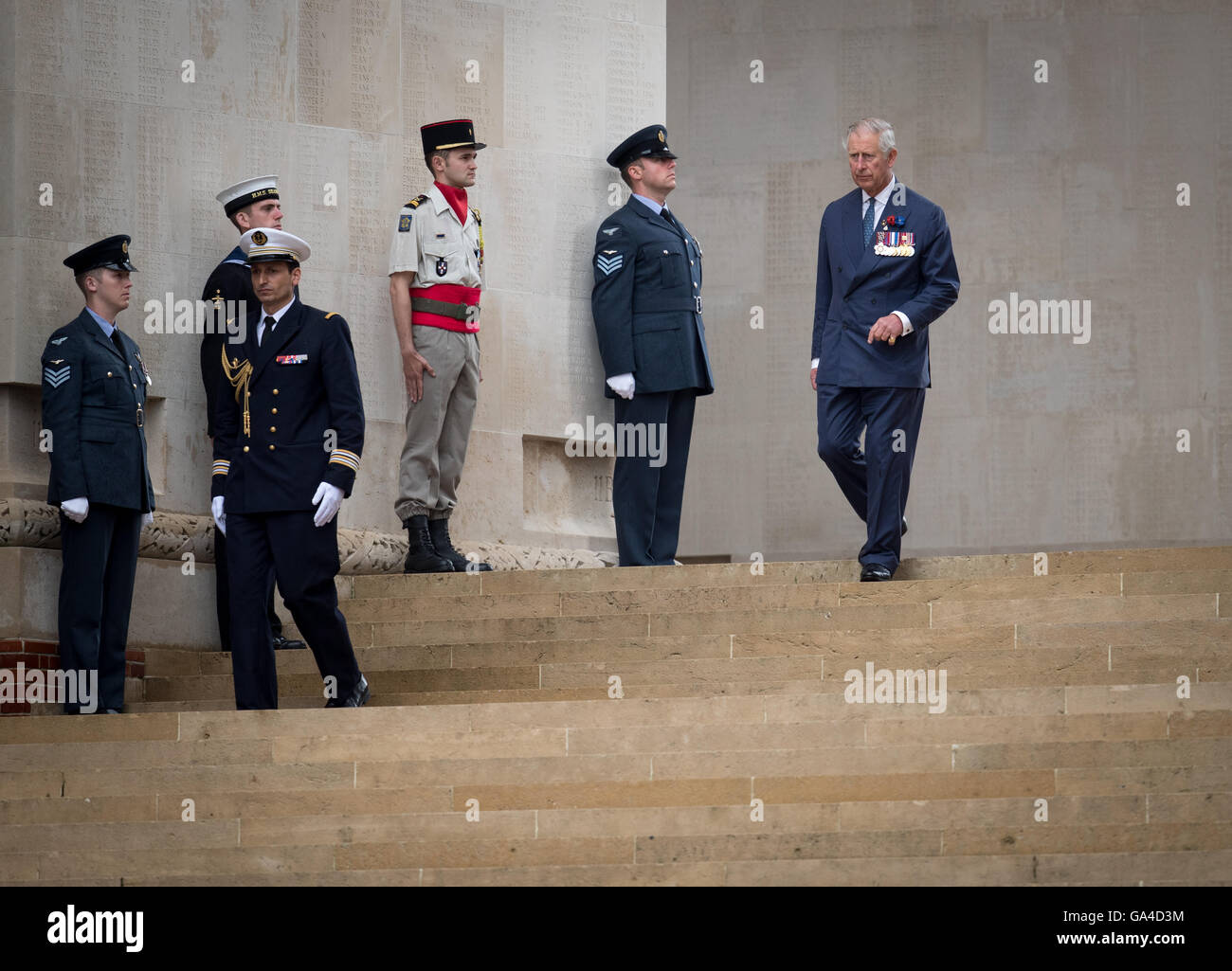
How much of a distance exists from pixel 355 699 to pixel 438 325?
301 cm

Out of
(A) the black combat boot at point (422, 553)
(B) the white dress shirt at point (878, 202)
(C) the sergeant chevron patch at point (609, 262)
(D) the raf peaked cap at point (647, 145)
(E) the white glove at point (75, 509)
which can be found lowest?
(A) the black combat boot at point (422, 553)

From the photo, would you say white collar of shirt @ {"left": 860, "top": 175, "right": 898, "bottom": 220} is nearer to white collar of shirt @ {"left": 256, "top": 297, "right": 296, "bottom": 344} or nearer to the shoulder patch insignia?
white collar of shirt @ {"left": 256, "top": 297, "right": 296, "bottom": 344}

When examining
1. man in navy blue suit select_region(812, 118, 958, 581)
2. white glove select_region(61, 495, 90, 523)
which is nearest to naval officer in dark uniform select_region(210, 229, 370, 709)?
white glove select_region(61, 495, 90, 523)

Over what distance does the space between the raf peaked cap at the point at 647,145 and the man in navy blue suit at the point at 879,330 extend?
184cm

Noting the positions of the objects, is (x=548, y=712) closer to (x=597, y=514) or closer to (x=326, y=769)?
(x=326, y=769)

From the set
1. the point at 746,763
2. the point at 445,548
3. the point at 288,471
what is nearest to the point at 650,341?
the point at 445,548

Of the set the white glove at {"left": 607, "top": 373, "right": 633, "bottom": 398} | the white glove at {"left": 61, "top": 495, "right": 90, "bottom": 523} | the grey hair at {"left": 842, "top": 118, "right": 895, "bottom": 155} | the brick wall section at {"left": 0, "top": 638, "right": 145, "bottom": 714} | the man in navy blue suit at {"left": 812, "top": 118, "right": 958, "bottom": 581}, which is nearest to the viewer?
the white glove at {"left": 61, "top": 495, "right": 90, "bottom": 523}

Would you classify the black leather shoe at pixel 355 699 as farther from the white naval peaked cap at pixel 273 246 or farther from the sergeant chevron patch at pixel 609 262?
the sergeant chevron patch at pixel 609 262

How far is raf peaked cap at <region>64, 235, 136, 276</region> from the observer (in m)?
8.98

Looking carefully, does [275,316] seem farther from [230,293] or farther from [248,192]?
[248,192]

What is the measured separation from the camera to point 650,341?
1029cm

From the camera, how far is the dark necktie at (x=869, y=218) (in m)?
8.88

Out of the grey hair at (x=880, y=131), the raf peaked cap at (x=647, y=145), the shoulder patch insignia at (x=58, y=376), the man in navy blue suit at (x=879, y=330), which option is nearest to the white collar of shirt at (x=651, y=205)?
the raf peaked cap at (x=647, y=145)

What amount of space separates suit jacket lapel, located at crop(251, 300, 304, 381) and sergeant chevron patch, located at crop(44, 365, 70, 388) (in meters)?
1.12
